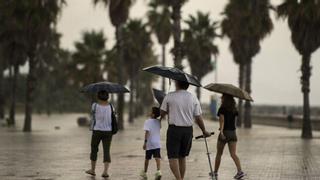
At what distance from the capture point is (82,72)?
2016 inches

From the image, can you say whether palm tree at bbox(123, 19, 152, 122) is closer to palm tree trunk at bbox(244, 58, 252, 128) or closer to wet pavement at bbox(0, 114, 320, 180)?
palm tree trunk at bbox(244, 58, 252, 128)

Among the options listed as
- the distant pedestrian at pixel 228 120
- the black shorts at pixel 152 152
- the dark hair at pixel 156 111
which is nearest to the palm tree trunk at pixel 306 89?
the distant pedestrian at pixel 228 120

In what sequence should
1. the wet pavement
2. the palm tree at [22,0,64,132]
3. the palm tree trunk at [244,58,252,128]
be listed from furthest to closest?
the palm tree trunk at [244,58,252,128], the palm tree at [22,0,64,132], the wet pavement

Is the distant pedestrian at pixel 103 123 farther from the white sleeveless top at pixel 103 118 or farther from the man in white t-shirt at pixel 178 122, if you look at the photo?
the man in white t-shirt at pixel 178 122

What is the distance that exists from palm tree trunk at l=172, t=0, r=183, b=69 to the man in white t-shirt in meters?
18.4

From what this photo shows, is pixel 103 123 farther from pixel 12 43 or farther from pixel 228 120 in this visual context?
pixel 12 43

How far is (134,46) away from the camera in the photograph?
60938mm

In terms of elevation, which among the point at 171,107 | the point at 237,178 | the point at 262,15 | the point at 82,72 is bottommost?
the point at 237,178

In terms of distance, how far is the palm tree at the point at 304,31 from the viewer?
98.7 feet

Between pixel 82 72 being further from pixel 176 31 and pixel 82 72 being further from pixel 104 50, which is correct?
pixel 176 31

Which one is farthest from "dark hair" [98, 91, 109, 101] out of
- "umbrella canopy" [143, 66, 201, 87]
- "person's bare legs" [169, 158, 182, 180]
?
"person's bare legs" [169, 158, 182, 180]

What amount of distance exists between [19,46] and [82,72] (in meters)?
5.18

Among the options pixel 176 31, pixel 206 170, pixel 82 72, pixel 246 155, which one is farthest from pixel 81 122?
pixel 206 170

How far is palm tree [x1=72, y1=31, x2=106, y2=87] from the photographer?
50791 mm
